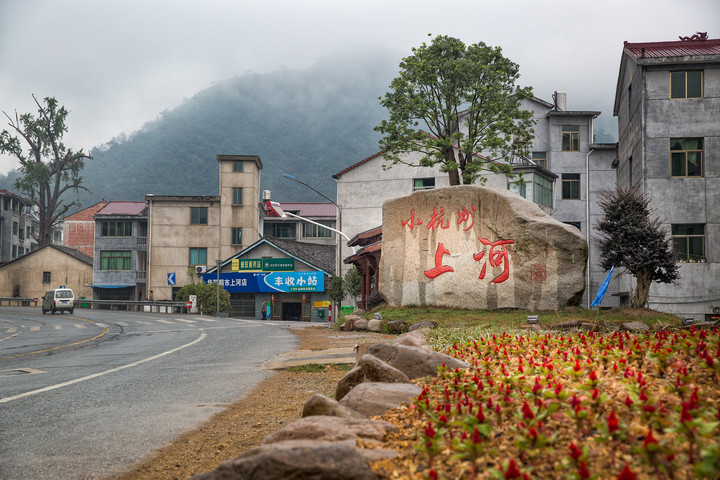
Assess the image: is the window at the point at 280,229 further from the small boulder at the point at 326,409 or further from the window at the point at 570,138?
the small boulder at the point at 326,409

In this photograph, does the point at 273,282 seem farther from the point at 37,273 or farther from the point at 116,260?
the point at 37,273

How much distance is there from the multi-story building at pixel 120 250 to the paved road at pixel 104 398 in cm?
4308

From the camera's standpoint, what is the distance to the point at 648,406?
3.85 meters

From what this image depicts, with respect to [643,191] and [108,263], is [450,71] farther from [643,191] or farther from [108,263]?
[108,263]

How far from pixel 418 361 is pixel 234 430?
2305 millimetres

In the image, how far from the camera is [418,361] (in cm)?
738

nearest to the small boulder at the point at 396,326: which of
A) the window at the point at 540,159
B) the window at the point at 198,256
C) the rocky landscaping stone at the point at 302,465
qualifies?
the rocky landscaping stone at the point at 302,465

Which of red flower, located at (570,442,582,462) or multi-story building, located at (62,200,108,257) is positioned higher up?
multi-story building, located at (62,200,108,257)

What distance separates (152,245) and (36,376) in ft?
159

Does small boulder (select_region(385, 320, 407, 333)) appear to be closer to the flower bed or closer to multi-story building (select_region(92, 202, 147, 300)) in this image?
Answer: the flower bed

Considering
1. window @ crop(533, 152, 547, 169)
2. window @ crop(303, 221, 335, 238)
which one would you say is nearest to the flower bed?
window @ crop(533, 152, 547, 169)

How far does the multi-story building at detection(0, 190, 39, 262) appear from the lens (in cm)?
6606

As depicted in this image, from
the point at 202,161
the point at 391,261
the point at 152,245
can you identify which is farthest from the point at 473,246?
the point at 202,161

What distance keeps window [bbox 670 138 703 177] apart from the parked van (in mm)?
38329
